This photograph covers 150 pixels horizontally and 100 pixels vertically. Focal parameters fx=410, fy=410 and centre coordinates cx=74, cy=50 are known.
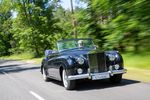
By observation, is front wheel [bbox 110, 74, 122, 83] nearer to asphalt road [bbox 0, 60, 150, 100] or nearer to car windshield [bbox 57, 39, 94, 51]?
asphalt road [bbox 0, 60, 150, 100]

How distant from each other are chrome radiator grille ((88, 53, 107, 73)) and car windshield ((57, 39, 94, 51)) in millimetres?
2044

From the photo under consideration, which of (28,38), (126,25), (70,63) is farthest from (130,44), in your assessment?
(28,38)

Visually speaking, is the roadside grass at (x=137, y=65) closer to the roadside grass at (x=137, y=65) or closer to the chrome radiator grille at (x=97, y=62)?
the roadside grass at (x=137, y=65)

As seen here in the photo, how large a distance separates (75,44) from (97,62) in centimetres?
258

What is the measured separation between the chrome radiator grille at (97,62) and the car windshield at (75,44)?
2.04 meters

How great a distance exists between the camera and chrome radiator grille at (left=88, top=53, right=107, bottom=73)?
1243 centimetres

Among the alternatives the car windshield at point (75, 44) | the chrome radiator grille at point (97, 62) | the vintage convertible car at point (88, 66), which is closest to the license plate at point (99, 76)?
the vintage convertible car at point (88, 66)

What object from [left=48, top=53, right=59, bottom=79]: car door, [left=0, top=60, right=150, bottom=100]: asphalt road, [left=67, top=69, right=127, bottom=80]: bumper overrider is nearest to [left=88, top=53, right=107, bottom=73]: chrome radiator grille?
[left=67, top=69, right=127, bottom=80]: bumper overrider

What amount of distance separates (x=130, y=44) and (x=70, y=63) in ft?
11.9

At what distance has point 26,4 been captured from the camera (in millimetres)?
63625

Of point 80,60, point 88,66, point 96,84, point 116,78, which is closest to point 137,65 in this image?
point 96,84

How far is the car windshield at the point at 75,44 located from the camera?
14656 mm

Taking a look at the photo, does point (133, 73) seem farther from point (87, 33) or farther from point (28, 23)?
point (28, 23)

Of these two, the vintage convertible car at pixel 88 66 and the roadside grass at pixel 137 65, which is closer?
the vintage convertible car at pixel 88 66
